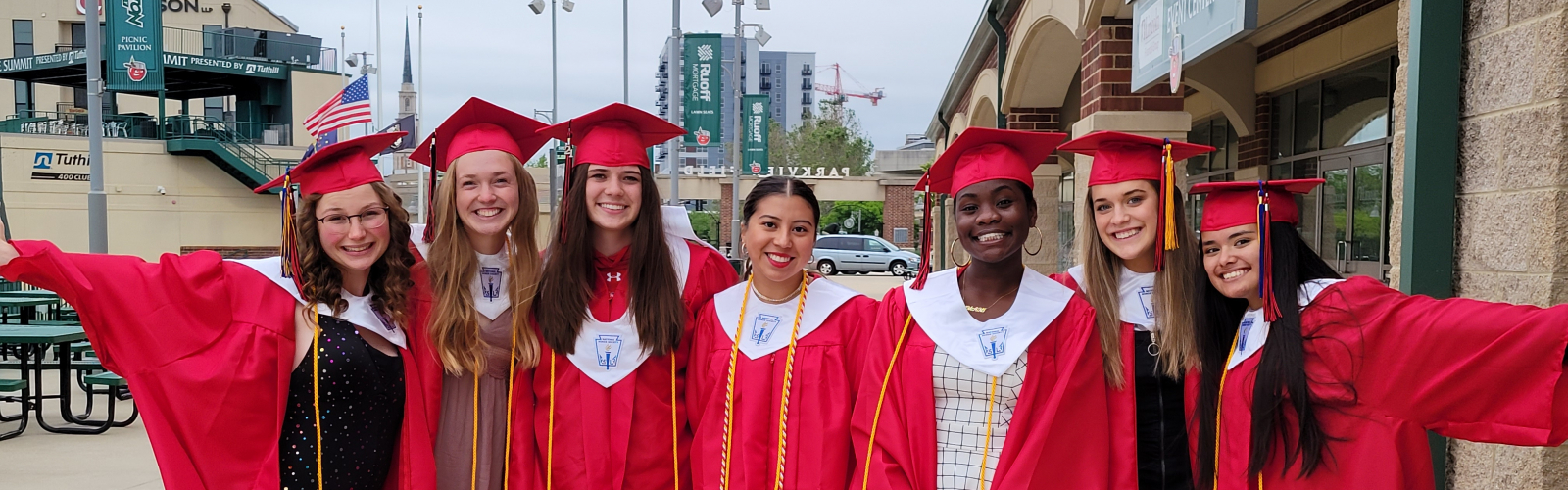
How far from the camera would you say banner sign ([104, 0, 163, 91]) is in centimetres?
2342

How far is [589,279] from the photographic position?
2.97 m

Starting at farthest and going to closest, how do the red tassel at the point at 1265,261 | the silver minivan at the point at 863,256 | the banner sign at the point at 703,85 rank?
the silver minivan at the point at 863,256, the banner sign at the point at 703,85, the red tassel at the point at 1265,261

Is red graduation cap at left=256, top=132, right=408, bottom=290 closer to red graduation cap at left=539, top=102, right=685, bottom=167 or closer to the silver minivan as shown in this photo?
red graduation cap at left=539, top=102, right=685, bottom=167

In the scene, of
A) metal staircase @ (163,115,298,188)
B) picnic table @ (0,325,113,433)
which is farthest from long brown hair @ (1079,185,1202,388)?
metal staircase @ (163,115,298,188)

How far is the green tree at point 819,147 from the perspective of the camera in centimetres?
5450

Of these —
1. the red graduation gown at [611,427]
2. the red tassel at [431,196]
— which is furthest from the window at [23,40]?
the red graduation gown at [611,427]

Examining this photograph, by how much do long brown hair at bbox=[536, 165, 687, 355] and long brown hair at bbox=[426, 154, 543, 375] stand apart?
0.17ft

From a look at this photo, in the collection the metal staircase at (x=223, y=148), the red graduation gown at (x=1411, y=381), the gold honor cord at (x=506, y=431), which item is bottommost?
the gold honor cord at (x=506, y=431)

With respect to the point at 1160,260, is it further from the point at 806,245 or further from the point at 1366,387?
the point at 806,245

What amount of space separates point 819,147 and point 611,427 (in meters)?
52.2

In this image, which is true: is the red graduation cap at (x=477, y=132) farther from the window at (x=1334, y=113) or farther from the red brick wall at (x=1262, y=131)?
the red brick wall at (x=1262, y=131)

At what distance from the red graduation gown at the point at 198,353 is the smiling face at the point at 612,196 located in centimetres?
84

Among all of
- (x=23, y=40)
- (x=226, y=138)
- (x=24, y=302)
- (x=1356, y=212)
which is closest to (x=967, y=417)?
(x=1356, y=212)

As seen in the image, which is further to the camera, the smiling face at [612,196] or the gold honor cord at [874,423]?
the smiling face at [612,196]
